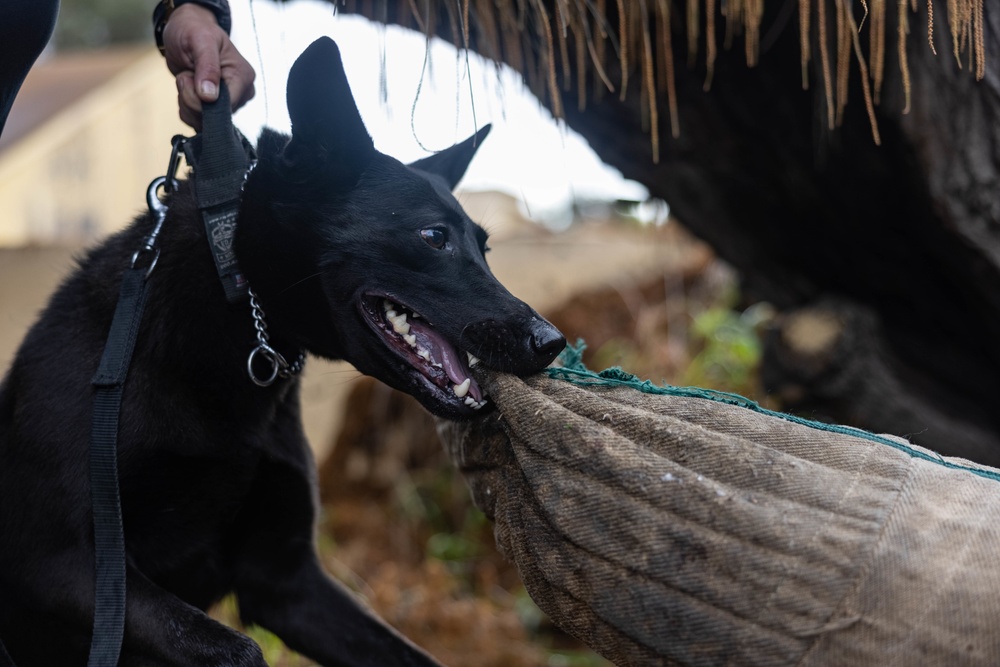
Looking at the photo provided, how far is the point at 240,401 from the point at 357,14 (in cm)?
134

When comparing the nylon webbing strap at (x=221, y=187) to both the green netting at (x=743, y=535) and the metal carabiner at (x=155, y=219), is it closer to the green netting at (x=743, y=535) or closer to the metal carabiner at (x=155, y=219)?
the metal carabiner at (x=155, y=219)

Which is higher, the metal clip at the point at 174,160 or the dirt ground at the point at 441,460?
the metal clip at the point at 174,160

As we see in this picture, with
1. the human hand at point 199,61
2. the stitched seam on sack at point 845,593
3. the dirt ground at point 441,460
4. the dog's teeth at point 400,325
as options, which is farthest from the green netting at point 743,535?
the dirt ground at point 441,460

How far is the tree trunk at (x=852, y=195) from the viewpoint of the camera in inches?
111

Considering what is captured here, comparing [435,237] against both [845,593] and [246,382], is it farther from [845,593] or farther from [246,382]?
[845,593]

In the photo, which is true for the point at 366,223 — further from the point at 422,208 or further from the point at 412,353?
the point at 412,353

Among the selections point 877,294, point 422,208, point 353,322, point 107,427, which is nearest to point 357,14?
point 422,208

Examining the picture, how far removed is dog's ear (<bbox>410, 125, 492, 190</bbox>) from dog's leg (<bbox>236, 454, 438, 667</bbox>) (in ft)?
2.83

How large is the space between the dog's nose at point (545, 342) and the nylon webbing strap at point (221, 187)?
0.66 metres

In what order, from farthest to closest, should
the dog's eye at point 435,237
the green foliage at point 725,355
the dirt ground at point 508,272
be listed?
1. the green foliage at point 725,355
2. the dirt ground at point 508,272
3. the dog's eye at point 435,237

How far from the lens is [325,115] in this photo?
6.40 ft

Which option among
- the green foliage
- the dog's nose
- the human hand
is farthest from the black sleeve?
the green foliage

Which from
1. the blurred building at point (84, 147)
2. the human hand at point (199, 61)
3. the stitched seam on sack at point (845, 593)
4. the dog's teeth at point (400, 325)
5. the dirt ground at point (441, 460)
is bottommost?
the dirt ground at point (441, 460)

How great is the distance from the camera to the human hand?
1979 millimetres
